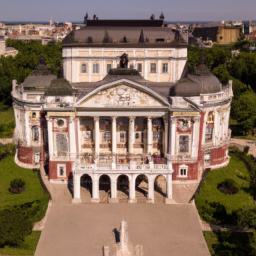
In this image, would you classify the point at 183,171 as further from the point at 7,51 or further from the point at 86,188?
the point at 7,51

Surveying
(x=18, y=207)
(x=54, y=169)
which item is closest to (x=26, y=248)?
(x=18, y=207)

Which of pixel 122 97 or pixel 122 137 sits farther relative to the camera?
pixel 122 137

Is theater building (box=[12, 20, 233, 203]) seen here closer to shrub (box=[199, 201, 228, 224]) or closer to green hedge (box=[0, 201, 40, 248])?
shrub (box=[199, 201, 228, 224])

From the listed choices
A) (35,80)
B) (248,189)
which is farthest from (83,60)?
(248,189)

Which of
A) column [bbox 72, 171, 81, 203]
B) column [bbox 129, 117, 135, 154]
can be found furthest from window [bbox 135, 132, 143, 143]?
column [bbox 72, 171, 81, 203]

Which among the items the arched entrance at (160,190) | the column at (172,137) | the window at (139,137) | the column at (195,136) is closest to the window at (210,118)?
the column at (195,136)

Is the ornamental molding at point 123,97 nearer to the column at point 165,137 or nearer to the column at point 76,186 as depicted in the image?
the column at point 165,137

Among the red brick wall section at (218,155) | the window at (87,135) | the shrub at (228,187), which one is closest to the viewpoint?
the shrub at (228,187)
